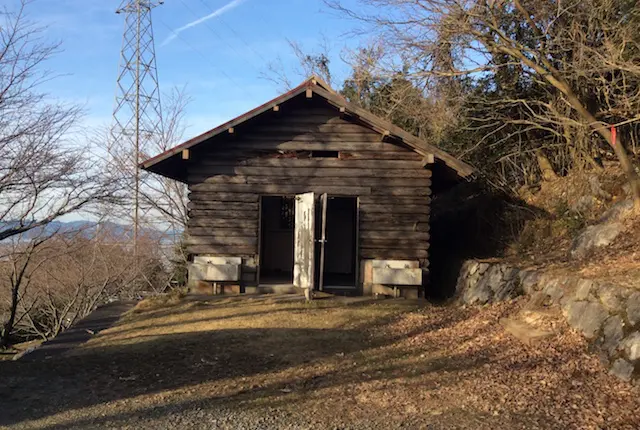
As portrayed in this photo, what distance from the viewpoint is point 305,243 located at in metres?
10.6

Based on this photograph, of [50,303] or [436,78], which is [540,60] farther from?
[50,303]

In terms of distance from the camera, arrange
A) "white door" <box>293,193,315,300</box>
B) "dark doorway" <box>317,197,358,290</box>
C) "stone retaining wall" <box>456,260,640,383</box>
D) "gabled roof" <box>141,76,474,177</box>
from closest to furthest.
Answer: "stone retaining wall" <box>456,260,640,383</box>, "gabled roof" <box>141,76,474,177</box>, "white door" <box>293,193,315,300</box>, "dark doorway" <box>317,197,358,290</box>

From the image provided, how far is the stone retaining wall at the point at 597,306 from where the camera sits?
15.8 feet

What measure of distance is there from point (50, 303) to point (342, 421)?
14.6 m

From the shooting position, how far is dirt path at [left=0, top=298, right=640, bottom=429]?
4.20m

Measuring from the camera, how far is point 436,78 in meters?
11.5

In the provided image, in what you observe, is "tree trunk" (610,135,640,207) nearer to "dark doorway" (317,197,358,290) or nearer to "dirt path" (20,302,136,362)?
"dark doorway" (317,197,358,290)

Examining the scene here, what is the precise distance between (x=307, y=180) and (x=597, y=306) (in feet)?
21.4

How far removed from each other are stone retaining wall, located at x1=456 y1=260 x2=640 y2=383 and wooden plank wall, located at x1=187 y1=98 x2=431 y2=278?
2732mm

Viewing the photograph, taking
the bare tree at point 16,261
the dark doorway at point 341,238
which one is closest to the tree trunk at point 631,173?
the dark doorway at point 341,238

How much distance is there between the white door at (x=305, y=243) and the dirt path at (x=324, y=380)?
2292 millimetres

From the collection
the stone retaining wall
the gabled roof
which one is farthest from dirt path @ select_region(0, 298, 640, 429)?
the gabled roof

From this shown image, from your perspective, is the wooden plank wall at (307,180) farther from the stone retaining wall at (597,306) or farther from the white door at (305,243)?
the stone retaining wall at (597,306)

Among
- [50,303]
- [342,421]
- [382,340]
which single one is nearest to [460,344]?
[382,340]
